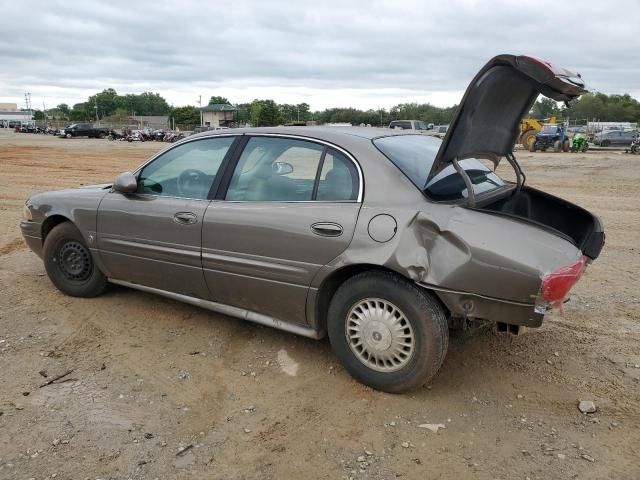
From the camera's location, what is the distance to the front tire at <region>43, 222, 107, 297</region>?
480 cm

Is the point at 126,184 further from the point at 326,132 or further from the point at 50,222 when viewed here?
the point at 326,132

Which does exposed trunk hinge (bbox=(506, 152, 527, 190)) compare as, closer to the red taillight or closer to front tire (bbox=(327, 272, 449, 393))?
the red taillight

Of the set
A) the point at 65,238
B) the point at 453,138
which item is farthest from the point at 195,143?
the point at 453,138

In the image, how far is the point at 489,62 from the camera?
9.75ft

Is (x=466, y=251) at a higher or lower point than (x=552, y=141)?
higher

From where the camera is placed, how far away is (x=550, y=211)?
4113 millimetres

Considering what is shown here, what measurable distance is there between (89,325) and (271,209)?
193 cm

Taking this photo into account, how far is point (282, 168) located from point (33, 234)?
108 inches

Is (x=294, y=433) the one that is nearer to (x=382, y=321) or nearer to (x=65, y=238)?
(x=382, y=321)

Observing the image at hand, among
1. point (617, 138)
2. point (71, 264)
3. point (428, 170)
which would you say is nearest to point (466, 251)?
point (428, 170)

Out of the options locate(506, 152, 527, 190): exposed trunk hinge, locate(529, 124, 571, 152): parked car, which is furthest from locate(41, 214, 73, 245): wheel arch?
locate(529, 124, 571, 152): parked car

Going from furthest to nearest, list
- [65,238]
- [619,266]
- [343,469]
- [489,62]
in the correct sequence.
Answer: [619,266], [65,238], [489,62], [343,469]

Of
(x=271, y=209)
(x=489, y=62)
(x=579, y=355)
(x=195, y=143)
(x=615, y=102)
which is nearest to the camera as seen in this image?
(x=489, y=62)

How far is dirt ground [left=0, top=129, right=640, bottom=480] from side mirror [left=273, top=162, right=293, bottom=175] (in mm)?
1282
